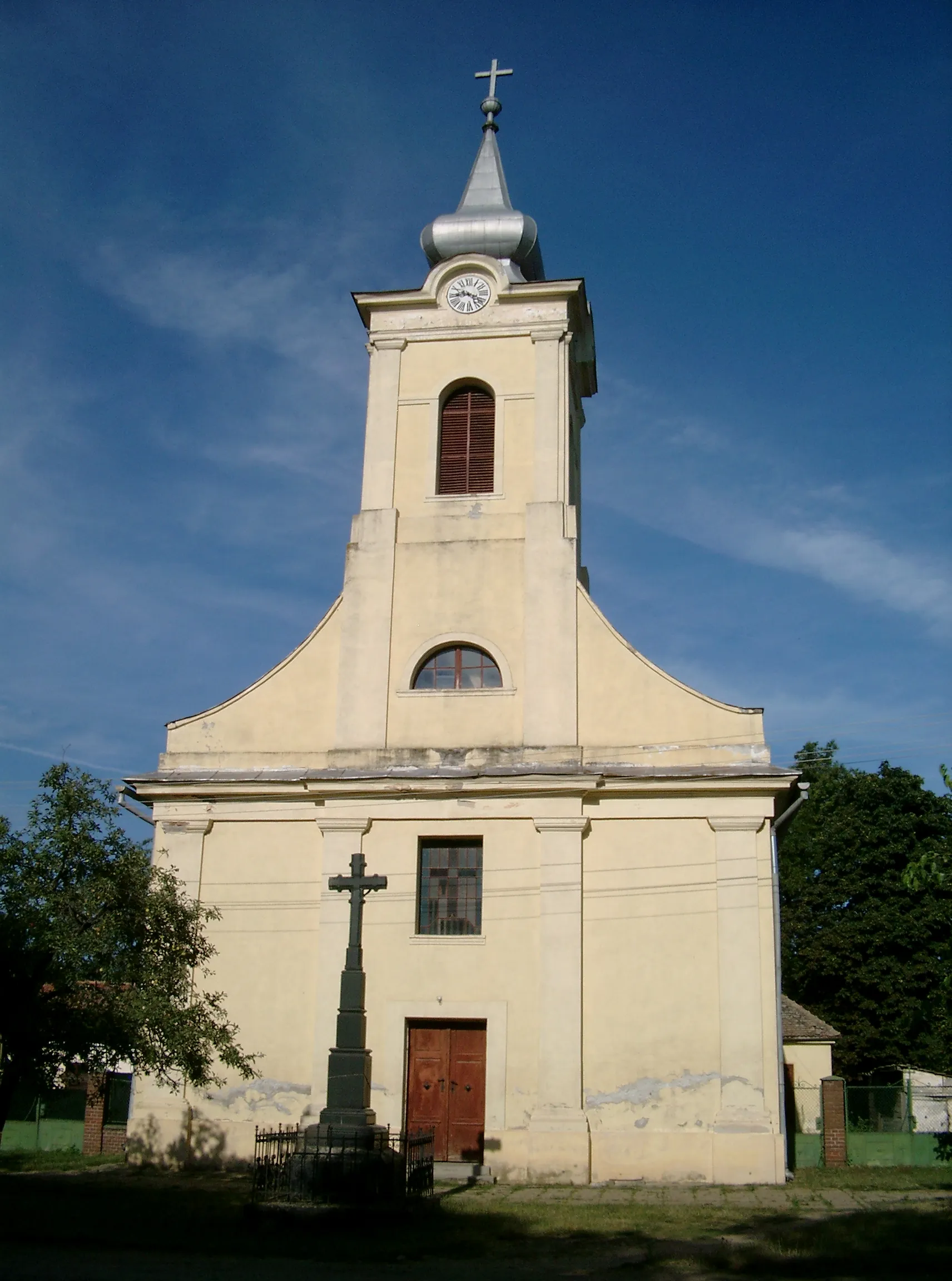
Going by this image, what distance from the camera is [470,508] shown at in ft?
72.7

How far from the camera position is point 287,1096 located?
1942 centimetres

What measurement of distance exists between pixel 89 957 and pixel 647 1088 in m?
8.31

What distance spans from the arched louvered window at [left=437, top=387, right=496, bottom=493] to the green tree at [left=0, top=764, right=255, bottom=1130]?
8.91 m

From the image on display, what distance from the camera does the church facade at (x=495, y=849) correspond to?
18.8 metres

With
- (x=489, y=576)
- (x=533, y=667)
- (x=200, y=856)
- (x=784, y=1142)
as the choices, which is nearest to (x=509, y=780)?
(x=533, y=667)

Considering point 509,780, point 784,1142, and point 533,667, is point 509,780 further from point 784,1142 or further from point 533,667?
point 784,1142

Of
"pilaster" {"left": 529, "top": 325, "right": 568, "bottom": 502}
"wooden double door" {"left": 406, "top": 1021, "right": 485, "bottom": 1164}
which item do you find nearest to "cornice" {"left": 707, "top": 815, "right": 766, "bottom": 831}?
"wooden double door" {"left": 406, "top": 1021, "right": 485, "bottom": 1164}

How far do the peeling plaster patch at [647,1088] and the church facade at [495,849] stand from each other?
0.04 m

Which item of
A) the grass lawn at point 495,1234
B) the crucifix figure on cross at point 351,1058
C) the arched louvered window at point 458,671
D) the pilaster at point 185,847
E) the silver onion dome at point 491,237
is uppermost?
the silver onion dome at point 491,237

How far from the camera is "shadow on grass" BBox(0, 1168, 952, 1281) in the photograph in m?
11.4

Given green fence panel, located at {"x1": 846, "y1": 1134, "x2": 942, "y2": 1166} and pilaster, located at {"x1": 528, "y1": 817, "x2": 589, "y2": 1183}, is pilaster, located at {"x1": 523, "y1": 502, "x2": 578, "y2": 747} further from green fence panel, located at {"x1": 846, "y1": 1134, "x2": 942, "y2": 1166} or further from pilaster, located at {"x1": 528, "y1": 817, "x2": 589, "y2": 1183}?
green fence panel, located at {"x1": 846, "y1": 1134, "x2": 942, "y2": 1166}

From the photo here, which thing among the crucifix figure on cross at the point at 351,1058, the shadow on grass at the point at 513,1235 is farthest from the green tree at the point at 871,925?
the crucifix figure on cross at the point at 351,1058

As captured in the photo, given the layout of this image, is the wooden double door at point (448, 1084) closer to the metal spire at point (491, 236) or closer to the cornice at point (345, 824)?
the cornice at point (345, 824)

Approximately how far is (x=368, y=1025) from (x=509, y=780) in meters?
4.25
